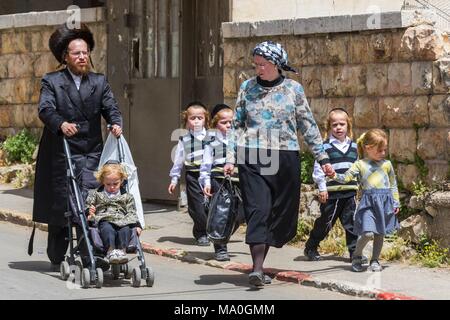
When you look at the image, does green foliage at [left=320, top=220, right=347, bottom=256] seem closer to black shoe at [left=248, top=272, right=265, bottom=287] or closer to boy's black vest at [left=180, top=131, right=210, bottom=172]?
boy's black vest at [left=180, top=131, right=210, bottom=172]

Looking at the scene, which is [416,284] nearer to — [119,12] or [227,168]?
[227,168]

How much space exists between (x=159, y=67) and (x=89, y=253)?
18.8ft

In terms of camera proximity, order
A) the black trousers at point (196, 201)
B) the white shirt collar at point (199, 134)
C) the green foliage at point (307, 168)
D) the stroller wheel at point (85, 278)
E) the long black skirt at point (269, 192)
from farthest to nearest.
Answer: the green foliage at point (307, 168)
the white shirt collar at point (199, 134)
the black trousers at point (196, 201)
the long black skirt at point (269, 192)
the stroller wheel at point (85, 278)

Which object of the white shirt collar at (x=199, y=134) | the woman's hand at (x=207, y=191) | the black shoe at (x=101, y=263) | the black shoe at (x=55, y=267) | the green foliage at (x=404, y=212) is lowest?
the black shoe at (x=55, y=267)

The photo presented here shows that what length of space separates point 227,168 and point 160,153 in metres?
4.92

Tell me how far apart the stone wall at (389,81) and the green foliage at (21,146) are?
17.4 feet

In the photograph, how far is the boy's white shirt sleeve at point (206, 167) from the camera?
36.7 feet

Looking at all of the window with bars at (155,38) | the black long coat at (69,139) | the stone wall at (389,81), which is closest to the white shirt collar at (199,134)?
the stone wall at (389,81)

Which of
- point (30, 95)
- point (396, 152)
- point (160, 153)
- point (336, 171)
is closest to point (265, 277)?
point (336, 171)

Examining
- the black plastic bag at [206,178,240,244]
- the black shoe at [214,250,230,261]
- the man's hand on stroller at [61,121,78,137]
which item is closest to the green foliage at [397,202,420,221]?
the black shoe at [214,250,230,261]

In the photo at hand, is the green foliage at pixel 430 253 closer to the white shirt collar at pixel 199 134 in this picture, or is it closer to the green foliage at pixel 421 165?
the green foliage at pixel 421 165

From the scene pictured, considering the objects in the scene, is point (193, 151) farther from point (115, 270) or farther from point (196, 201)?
point (115, 270)

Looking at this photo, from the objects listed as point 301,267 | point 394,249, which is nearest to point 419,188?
point 394,249

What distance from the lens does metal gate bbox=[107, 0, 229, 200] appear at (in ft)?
45.3
